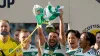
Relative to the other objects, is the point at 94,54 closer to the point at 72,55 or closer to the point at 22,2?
the point at 72,55

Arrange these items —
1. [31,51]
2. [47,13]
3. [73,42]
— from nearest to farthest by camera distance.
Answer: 1. [47,13]
2. [73,42]
3. [31,51]

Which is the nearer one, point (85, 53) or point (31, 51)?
point (85, 53)

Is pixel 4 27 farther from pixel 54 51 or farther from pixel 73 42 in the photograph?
pixel 73 42

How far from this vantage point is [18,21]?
7.50 m

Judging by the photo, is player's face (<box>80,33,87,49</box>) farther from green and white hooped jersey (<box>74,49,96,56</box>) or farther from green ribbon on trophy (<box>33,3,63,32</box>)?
green ribbon on trophy (<box>33,3,63,32</box>)

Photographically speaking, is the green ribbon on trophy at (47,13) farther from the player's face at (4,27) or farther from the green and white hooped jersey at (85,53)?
the green and white hooped jersey at (85,53)

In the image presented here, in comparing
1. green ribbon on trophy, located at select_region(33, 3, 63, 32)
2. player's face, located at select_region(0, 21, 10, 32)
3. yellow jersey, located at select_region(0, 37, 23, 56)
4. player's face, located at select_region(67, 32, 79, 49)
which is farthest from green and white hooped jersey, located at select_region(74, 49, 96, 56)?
player's face, located at select_region(0, 21, 10, 32)

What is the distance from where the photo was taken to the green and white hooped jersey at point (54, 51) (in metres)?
5.01

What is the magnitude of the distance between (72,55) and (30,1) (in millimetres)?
2774

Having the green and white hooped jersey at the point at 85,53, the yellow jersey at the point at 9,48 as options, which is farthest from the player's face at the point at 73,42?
the yellow jersey at the point at 9,48

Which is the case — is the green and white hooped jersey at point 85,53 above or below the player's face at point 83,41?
below

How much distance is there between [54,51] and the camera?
5023mm

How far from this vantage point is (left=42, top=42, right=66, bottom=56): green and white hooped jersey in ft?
16.4

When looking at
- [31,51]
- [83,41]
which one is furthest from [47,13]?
[31,51]
